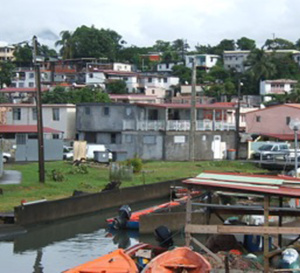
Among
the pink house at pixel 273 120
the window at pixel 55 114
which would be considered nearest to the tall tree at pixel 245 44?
the pink house at pixel 273 120

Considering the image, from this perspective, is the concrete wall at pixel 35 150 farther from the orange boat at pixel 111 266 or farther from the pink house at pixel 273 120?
the orange boat at pixel 111 266

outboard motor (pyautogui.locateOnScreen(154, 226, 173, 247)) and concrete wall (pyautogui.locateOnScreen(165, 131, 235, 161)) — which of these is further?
concrete wall (pyautogui.locateOnScreen(165, 131, 235, 161))

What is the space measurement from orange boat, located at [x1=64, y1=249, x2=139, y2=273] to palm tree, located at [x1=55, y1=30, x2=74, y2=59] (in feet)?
407

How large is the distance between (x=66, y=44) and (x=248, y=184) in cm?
13111

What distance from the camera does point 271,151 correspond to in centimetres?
5606

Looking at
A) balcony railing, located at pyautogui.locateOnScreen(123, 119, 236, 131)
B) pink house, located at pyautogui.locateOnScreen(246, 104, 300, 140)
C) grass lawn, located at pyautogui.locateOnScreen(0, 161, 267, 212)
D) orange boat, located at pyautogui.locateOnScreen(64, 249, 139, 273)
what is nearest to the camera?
orange boat, located at pyautogui.locateOnScreen(64, 249, 139, 273)

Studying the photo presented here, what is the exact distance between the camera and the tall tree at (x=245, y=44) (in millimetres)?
165875

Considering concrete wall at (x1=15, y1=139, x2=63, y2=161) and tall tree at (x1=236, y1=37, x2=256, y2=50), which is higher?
tall tree at (x1=236, y1=37, x2=256, y2=50)

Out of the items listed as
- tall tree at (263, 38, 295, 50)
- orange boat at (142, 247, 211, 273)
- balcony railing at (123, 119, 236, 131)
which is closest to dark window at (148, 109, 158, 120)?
balcony railing at (123, 119, 236, 131)

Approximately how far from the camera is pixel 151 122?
5894cm

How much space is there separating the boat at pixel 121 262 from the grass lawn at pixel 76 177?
35.6ft

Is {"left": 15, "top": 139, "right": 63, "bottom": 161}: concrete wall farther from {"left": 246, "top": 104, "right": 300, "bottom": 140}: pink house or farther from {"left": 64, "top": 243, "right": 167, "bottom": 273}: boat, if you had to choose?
{"left": 64, "top": 243, "right": 167, "bottom": 273}: boat

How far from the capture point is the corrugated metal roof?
17297 millimetres

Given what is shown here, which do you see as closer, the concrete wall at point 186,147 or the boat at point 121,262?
the boat at point 121,262
